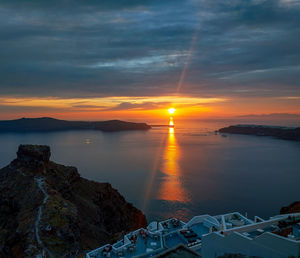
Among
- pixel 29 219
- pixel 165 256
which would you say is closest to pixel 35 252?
pixel 29 219

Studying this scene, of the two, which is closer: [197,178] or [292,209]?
[292,209]

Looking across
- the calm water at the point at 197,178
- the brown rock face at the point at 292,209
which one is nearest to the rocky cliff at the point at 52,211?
the calm water at the point at 197,178

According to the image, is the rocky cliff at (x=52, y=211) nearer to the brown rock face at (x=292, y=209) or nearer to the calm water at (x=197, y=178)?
the calm water at (x=197, y=178)

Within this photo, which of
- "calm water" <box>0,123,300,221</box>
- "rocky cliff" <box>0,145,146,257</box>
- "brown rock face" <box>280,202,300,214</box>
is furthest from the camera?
"calm water" <box>0,123,300,221</box>

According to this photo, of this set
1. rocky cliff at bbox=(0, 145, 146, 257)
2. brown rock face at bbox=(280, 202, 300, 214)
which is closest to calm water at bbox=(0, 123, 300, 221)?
brown rock face at bbox=(280, 202, 300, 214)

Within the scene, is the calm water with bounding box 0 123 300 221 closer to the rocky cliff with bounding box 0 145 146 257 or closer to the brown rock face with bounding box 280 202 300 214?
the brown rock face with bounding box 280 202 300 214

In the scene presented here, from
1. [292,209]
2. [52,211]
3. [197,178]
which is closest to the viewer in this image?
[52,211]

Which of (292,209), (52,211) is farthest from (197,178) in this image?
(52,211)

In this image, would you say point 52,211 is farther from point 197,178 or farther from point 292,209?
point 197,178
